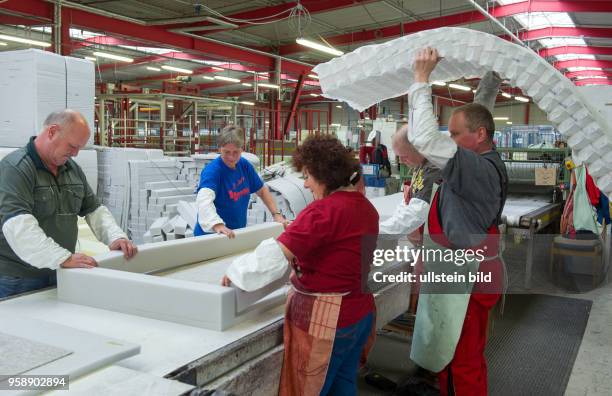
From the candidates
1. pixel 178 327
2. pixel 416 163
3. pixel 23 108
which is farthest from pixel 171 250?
pixel 23 108

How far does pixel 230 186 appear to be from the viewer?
3.50 metres

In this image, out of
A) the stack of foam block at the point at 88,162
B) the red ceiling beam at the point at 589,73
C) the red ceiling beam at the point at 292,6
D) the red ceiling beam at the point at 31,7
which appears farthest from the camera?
the red ceiling beam at the point at 589,73

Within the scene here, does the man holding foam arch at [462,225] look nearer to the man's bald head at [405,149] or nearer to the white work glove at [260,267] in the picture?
the man's bald head at [405,149]

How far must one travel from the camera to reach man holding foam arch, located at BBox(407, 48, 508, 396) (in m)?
1.94

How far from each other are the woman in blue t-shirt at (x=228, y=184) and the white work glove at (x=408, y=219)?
3.22 feet

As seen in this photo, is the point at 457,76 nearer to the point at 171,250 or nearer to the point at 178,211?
the point at 171,250

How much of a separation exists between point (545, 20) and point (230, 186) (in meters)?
10.2

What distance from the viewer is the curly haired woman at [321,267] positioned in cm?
176

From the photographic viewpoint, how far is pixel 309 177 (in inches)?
75.5

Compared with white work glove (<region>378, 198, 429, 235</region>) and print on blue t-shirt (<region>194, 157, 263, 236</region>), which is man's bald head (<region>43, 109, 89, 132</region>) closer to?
print on blue t-shirt (<region>194, 157, 263, 236</region>)

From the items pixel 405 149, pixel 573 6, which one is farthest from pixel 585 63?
pixel 405 149

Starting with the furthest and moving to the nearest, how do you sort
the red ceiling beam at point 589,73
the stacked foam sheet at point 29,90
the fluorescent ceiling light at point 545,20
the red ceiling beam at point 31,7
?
the red ceiling beam at point 589,73 → the fluorescent ceiling light at point 545,20 → the red ceiling beam at point 31,7 → the stacked foam sheet at point 29,90

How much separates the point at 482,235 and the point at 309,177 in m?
0.80

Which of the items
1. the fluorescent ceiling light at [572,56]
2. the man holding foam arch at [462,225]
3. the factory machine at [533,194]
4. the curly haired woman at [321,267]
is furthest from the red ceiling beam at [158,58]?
the curly haired woman at [321,267]
